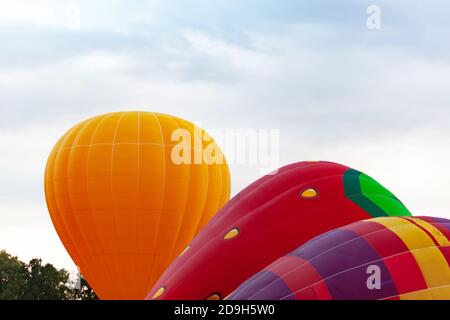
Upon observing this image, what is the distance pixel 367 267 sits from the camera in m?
9.85

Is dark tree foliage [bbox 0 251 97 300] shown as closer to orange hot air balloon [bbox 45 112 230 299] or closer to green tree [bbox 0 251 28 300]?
green tree [bbox 0 251 28 300]

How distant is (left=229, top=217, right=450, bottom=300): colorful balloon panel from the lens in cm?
966

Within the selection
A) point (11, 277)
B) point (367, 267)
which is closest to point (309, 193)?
point (367, 267)

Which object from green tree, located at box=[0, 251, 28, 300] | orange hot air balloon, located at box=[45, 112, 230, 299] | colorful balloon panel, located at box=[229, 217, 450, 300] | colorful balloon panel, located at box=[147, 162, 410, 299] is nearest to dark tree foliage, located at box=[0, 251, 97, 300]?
green tree, located at box=[0, 251, 28, 300]

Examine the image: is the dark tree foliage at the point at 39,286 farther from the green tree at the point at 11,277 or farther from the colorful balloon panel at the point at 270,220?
the colorful balloon panel at the point at 270,220

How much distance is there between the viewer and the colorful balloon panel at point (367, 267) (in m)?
9.66

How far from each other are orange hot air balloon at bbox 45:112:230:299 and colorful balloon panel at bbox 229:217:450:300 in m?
20.6

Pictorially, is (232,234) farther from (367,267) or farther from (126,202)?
(126,202)

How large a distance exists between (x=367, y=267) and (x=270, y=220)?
10.7ft
